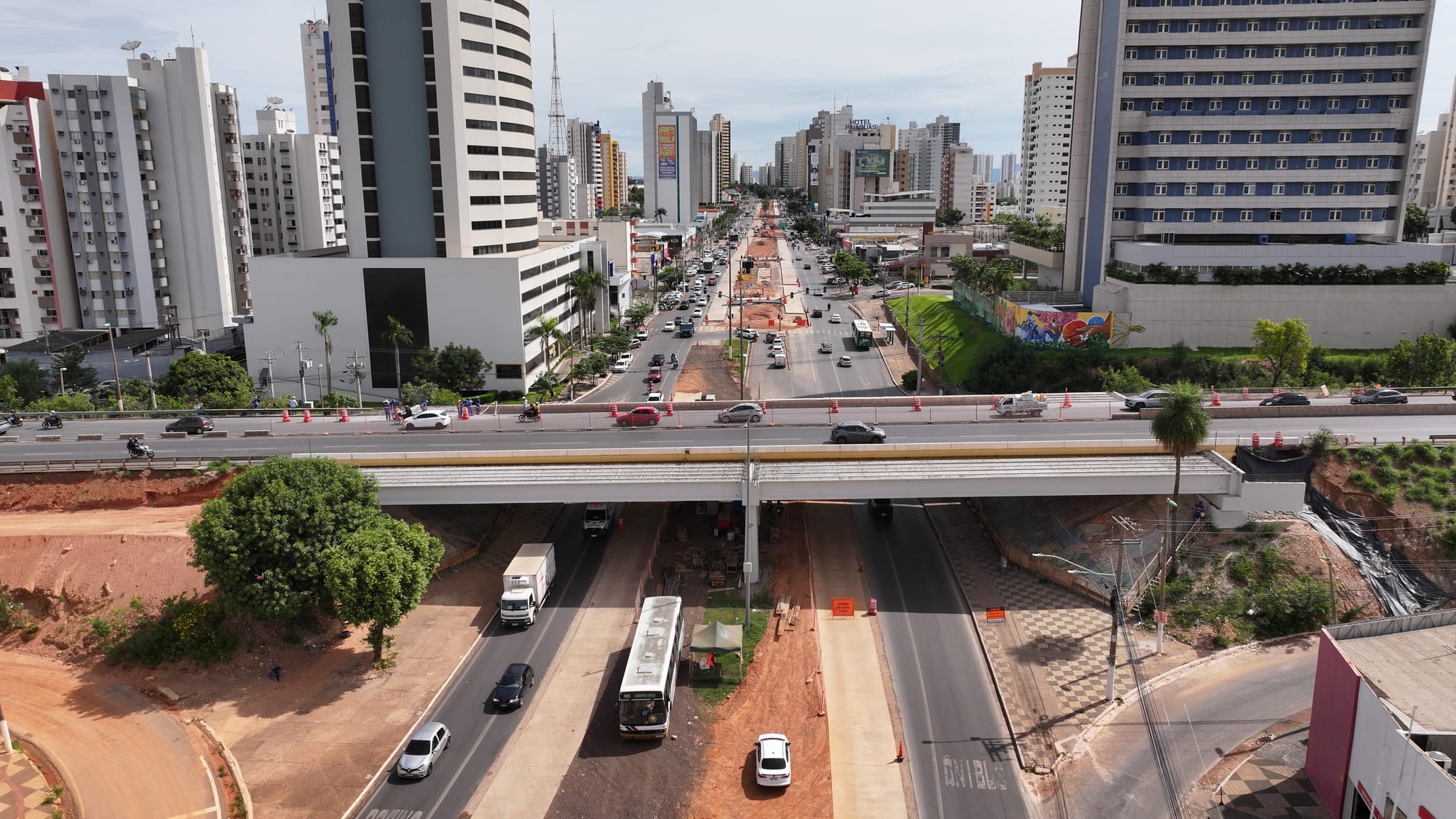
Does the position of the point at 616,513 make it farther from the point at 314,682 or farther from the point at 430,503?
the point at 314,682

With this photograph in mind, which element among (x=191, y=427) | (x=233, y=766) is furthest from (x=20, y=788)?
(x=191, y=427)

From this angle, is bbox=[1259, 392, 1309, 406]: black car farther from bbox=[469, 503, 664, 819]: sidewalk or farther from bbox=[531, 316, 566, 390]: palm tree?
bbox=[531, 316, 566, 390]: palm tree

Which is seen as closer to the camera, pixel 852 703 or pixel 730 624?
pixel 852 703

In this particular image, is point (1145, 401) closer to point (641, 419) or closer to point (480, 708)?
point (641, 419)

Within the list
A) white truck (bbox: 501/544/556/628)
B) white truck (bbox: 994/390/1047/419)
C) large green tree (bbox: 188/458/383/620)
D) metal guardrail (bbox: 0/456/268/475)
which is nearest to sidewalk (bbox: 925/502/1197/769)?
white truck (bbox: 994/390/1047/419)

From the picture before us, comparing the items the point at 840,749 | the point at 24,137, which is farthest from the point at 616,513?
the point at 24,137

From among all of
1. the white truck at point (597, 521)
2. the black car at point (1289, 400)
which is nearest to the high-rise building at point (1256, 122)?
the black car at point (1289, 400)
